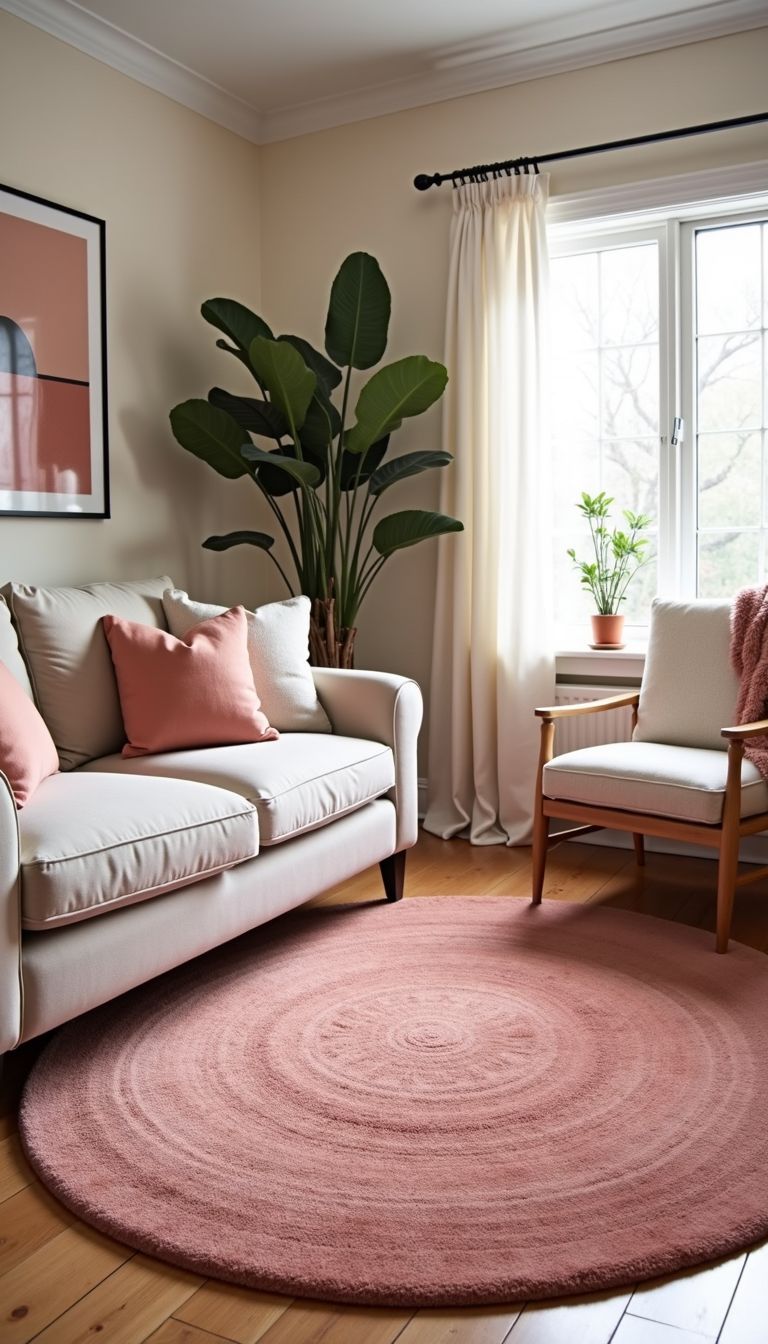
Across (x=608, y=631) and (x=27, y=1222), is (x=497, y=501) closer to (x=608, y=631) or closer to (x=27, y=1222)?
(x=608, y=631)

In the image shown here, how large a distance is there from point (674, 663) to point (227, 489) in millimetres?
1961

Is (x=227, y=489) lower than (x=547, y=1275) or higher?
higher

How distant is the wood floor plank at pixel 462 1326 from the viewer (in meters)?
1.55

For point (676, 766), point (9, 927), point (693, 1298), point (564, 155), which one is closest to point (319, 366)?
point (564, 155)

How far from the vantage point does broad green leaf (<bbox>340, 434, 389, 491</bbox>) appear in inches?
165

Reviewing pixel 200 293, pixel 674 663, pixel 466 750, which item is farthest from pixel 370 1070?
pixel 200 293

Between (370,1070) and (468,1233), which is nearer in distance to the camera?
(468,1233)

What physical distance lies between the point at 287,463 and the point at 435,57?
1636 mm

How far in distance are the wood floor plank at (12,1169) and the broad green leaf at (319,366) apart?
9.24ft

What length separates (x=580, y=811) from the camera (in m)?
3.24

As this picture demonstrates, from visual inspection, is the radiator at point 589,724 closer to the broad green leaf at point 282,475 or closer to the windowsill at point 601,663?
the windowsill at point 601,663

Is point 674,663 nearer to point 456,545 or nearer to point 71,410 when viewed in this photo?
point 456,545

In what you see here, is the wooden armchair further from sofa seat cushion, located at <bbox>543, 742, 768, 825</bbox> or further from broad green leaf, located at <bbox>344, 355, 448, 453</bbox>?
broad green leaf, located at <bbox>344, 355, 448, 453</bbox>

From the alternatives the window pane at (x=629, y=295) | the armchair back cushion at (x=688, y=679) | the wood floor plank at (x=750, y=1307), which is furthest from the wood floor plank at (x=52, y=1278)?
the window pane at (x=629, y=295)
